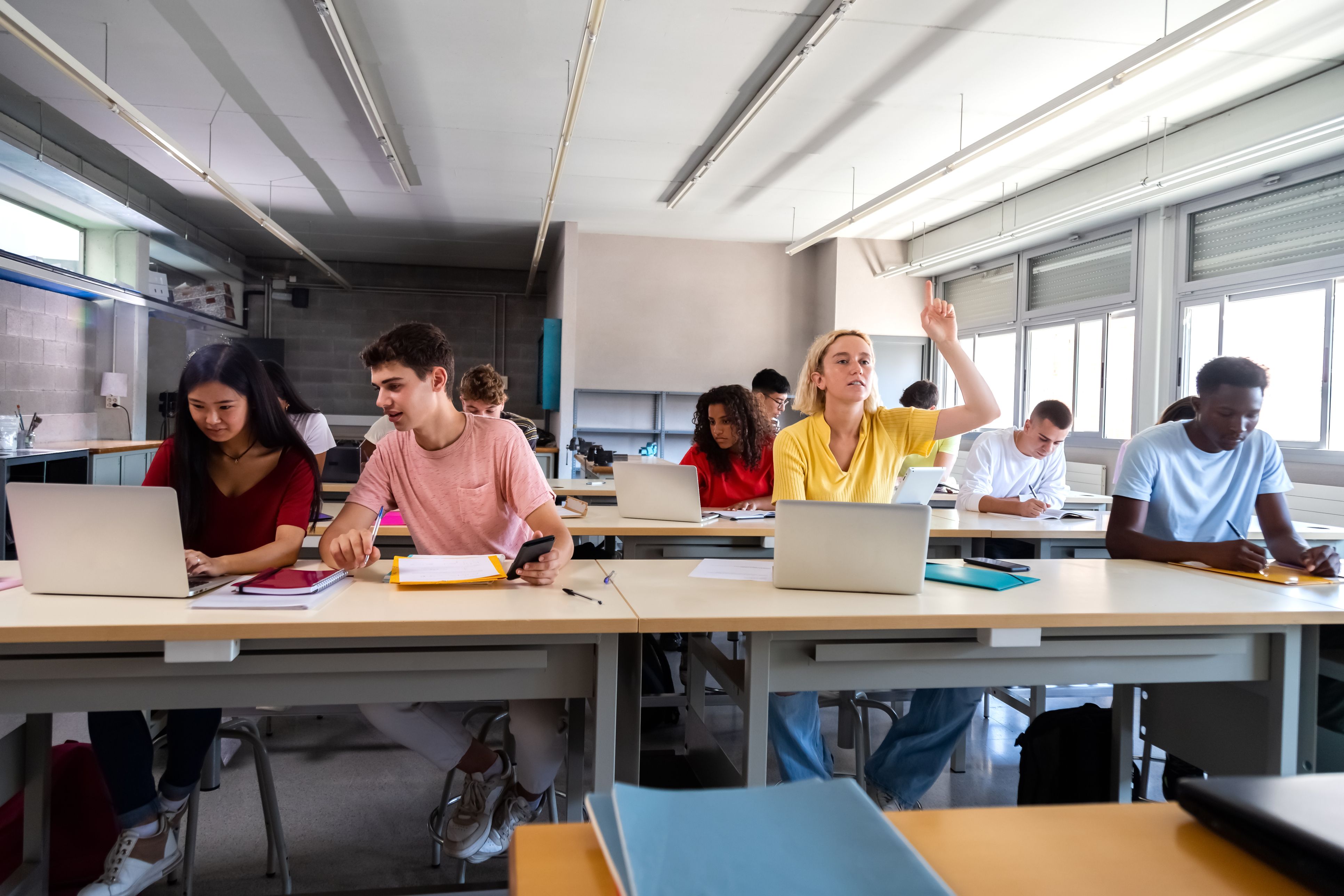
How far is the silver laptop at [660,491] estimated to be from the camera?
3193 millimetres

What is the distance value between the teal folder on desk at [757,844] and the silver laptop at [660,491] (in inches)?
98.1

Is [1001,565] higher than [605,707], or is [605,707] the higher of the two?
[1001,565]

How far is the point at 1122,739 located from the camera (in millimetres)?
2139

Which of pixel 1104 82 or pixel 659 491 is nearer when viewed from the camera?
pixel 659 491

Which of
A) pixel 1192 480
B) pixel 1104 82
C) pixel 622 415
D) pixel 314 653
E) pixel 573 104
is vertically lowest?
pixel 314 653

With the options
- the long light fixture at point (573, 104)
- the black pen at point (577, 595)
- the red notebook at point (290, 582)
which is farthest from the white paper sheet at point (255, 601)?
the long light fixture at point (573, 104)

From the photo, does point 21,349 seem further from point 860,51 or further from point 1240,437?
point 1240,437

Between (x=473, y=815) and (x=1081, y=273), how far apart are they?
23.3ft

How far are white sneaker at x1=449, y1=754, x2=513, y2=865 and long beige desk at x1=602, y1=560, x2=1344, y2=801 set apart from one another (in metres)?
0.36

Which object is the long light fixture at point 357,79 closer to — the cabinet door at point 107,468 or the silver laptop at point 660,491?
the silver laptop at point 660,491

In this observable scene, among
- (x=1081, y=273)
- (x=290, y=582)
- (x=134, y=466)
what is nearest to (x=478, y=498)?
(x=290, y=582)

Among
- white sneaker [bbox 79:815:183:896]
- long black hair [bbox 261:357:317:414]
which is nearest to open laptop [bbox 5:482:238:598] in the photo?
white sneaker [bbox 79:815:183:896]

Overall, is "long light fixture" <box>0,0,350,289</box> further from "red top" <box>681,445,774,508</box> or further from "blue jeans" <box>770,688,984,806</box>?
"blue jeans" <box>770,688,984,806</box>

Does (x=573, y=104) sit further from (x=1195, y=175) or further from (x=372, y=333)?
(x=372, y=333)
